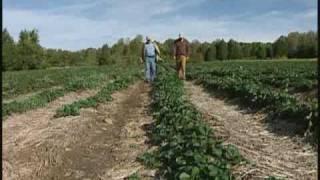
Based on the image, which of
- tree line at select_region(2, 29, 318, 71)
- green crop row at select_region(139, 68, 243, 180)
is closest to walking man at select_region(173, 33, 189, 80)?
green crop row at select_region(139, 68, 243, 180)

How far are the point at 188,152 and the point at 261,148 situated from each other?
1728 millimetres

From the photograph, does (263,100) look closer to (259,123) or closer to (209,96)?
(259,123)

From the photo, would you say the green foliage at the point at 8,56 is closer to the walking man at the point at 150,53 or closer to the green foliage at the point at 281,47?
the green foliage at the point at 281,47

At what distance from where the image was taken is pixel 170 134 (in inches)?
375

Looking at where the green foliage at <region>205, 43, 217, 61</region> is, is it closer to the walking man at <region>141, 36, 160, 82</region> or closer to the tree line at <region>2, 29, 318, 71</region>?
the tree line at <region>2, 29, 318, 71</region>

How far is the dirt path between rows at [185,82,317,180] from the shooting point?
24.5ft

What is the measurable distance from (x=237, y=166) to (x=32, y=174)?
285 centimetres

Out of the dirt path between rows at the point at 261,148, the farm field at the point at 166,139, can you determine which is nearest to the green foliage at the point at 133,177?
the farm field at the point at 166,139

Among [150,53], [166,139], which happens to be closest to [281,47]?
[150,53]

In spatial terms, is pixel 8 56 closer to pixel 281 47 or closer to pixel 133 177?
pixel 281 47

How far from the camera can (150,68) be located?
21.9 m

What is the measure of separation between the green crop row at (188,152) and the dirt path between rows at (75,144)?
0.36 m

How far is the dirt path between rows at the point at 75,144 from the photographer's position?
8625 millimetres

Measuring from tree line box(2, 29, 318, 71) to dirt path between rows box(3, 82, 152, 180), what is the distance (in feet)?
182
